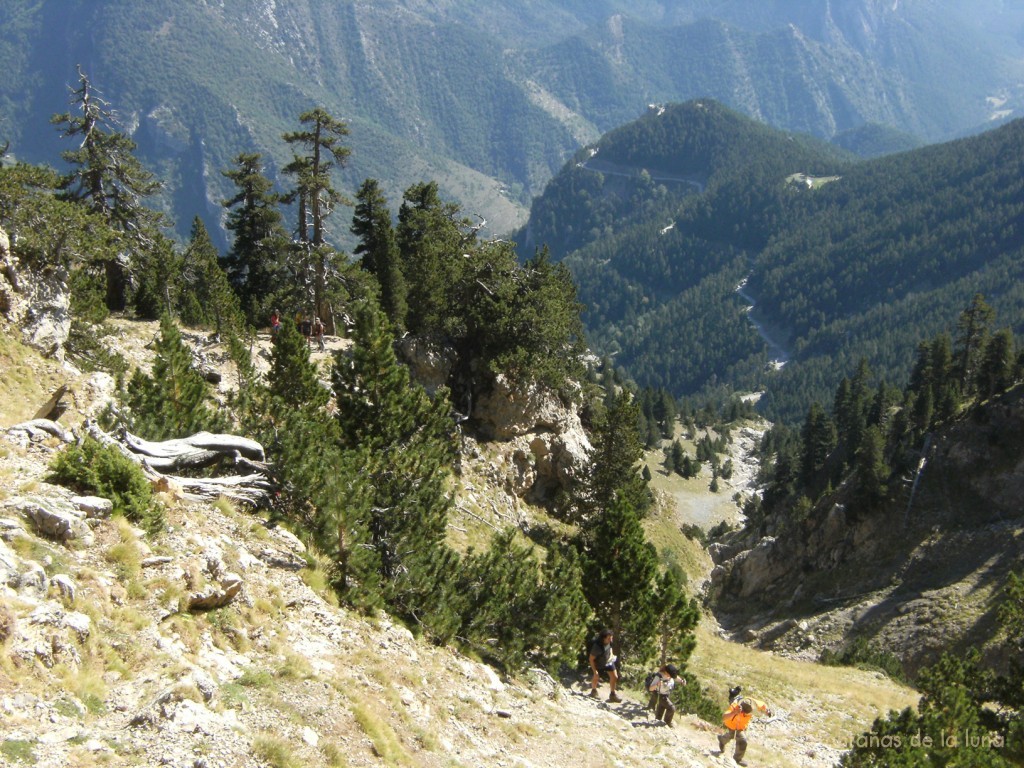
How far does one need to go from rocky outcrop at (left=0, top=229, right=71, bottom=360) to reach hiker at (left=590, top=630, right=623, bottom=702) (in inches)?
874

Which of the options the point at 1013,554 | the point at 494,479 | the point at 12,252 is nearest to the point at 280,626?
the point at 12,252

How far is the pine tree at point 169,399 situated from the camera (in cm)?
1964

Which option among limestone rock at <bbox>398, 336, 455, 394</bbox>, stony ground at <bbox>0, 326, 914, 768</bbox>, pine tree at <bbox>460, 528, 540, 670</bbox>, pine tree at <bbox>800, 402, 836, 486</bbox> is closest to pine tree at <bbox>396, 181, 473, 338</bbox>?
limestone rock at <bbox>398, 336, 455, 394</bbox>

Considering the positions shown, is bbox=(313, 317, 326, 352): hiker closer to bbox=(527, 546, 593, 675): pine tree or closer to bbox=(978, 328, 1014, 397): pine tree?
bbox=(527, 546, 593, 675): pine tree

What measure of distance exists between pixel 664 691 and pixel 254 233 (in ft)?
133

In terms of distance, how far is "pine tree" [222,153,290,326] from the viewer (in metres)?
46.0

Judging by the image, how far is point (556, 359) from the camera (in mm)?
44469

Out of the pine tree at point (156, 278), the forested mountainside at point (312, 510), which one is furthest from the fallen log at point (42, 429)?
the pine tree at point (156, 278)

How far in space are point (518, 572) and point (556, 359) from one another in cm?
2448

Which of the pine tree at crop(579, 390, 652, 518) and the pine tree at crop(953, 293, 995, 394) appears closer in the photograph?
the pine tree at crop(579, 390, 652, 518)

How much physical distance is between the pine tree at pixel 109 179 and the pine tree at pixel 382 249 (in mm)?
13715

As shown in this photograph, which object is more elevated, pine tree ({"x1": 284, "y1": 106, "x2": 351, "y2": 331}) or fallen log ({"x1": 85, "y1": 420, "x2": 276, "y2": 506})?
pine tree ({"x1": 284, "y1": 106, "x2": 351, "y2": 331})

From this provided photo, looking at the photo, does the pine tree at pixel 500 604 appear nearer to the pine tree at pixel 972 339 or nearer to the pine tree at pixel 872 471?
the pine tree at pixel 872 471

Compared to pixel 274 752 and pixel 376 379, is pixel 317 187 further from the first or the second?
pixel 274 752
